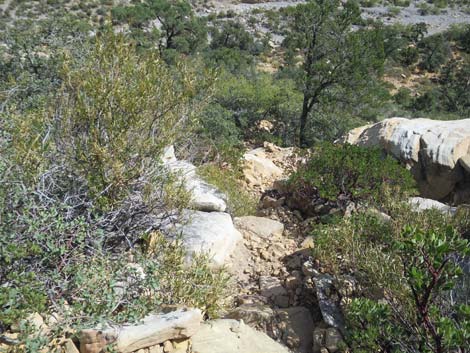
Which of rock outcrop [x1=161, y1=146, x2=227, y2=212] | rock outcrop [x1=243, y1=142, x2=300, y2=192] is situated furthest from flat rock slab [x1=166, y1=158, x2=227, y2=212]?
rock outcrop [x1=243, y1=142, x2=300, y2=192]

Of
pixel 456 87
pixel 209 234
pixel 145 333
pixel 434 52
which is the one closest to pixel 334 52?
pixel 209 234

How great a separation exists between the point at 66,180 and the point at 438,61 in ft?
80.7

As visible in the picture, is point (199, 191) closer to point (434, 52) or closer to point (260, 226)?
point (260, 226)

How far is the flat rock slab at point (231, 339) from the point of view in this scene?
126 inches

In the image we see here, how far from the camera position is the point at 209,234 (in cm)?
472

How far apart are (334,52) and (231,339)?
8206mm

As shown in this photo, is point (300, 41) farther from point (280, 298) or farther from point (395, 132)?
point (280, 298)

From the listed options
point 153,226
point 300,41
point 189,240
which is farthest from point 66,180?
point 300,41

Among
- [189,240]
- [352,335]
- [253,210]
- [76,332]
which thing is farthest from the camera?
[253,210]

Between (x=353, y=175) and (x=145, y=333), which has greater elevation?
(x=145, y=333)

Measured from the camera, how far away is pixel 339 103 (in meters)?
10.6

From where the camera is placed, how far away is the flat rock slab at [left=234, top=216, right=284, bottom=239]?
5.44 m

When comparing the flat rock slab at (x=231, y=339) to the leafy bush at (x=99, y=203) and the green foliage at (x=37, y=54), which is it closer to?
the leafy bush at (x=99, y=203)

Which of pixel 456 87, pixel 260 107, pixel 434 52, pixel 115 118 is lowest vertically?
pixel 456 87
